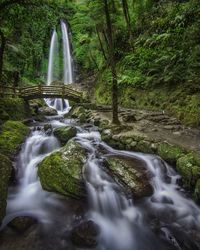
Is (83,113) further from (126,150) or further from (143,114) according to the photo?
(126,150)

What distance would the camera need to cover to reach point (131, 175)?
19.7ft

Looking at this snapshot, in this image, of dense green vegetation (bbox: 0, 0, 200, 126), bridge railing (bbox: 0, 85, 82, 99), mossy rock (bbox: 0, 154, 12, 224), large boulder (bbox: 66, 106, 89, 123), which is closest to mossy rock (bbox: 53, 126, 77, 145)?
dense green vegetation (bbox: 0, 0, 200, 126)

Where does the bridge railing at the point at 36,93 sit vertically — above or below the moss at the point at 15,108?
above

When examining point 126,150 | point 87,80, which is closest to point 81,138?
point 126,150

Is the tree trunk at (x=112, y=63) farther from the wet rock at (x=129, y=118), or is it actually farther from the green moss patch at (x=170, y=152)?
the green moss patch at (x=170, y=152)

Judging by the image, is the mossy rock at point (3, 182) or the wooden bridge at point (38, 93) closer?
the mossy rock at point (3, 182)

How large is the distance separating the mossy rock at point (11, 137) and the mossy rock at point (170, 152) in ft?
15.9

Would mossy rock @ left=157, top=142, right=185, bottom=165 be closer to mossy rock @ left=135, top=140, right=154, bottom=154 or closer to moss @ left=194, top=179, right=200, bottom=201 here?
mossy rock @ left=135, top=140, right=154, bottom=154

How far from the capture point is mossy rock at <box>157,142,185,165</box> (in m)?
6.54

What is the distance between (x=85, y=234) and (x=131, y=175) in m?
1.90

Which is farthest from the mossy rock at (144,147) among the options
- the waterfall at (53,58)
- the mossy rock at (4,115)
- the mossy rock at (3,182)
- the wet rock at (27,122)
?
the waterfall at (53,58)

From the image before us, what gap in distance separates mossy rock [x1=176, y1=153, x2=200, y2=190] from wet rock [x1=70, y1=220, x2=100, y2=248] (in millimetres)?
2587

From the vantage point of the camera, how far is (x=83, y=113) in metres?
14.0

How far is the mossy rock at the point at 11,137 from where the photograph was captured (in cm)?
768
